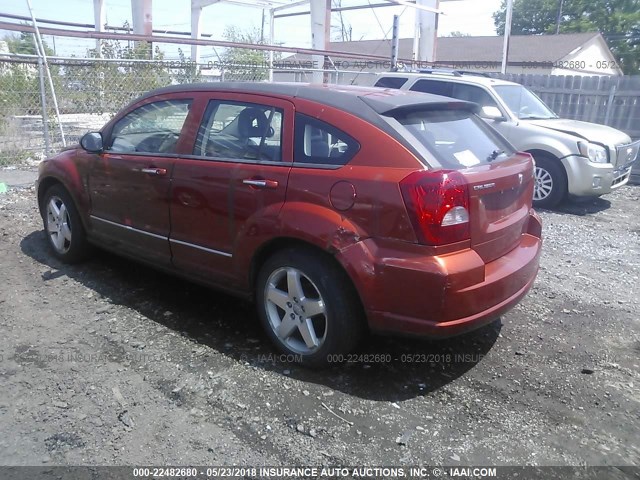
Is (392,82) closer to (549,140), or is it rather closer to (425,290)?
(549,140)

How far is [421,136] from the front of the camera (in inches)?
135

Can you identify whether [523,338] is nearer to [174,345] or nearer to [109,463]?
[174,345]

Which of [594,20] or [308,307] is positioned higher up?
[594,20]

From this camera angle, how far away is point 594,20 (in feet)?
157

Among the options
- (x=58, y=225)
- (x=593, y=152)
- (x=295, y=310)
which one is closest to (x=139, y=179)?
(x=58, y=225)

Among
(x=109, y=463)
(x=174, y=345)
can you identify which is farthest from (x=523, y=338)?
(x=109, y=463)

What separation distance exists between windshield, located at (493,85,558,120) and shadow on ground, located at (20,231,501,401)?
6.01m

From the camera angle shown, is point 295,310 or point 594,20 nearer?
point 295,310

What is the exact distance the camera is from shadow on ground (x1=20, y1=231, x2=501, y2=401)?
355 centimetres

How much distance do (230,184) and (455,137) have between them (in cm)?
152

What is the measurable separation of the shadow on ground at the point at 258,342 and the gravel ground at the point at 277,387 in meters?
0.01

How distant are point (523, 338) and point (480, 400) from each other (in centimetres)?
98

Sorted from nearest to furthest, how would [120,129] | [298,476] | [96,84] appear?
[298,476]
[120,129]
[96,84]

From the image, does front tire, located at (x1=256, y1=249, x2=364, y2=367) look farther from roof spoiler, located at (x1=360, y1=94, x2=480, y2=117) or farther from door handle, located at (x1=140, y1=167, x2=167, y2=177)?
door handle, located at (x1=140, y1=167, x2=167, y2=177)
